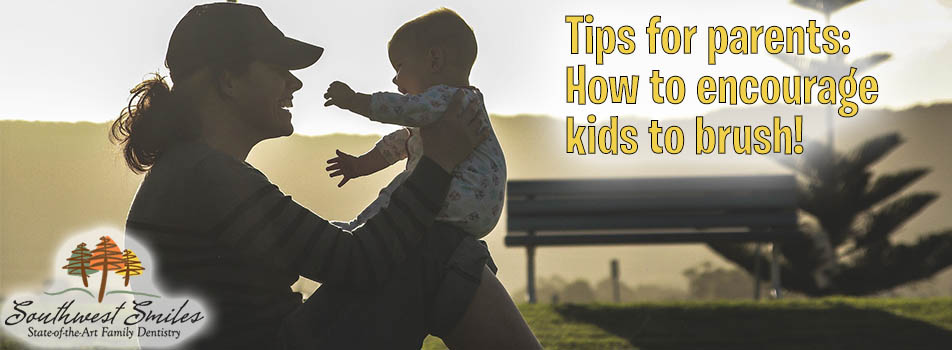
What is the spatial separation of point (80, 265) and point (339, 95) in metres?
0.78

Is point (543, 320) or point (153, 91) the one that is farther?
point (543, 320)

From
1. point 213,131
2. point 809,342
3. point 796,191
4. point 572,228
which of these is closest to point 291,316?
point 213,131

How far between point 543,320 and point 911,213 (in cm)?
1608

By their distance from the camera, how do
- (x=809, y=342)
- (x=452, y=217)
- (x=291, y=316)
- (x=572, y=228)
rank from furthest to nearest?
1. (x=572, y=228)
2. (x=809, y=342)
3. (x=452, y=217)
4. (x=291, y=316)

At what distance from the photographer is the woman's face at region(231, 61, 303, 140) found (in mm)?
2293

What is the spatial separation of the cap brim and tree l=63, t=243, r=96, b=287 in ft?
2.33

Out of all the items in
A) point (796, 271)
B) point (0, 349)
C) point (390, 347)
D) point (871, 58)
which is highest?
point (871, 58)

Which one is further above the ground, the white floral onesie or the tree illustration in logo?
the white floral onesie

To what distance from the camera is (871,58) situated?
64.1ft

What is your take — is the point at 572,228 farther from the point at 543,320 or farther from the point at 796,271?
the point at 796,271

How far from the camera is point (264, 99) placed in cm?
232

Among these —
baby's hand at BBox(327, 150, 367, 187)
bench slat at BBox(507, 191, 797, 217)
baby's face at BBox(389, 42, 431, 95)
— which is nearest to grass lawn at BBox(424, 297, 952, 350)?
bench slat at BBox(507, 191, 797, 217)

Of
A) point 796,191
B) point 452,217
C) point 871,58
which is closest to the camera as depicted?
point 452,217

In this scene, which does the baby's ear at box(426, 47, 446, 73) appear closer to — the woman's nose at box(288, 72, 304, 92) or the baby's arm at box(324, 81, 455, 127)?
the baby's arm at box(324, 81, 455, 127)
